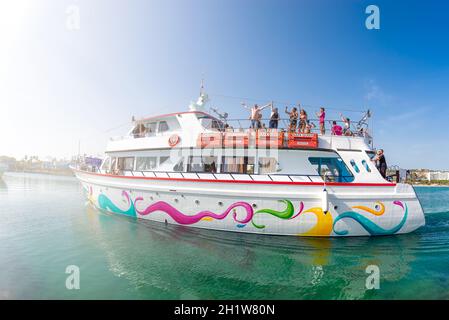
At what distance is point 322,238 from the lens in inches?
312

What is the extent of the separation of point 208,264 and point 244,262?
1.04 meters

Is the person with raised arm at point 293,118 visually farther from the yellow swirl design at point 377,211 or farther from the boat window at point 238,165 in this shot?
the yellow swirl design at point 377,211

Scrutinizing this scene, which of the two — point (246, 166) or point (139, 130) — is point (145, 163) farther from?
point (246, 166)

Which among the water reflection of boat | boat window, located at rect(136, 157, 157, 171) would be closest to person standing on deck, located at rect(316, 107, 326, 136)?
the water reflection of boat

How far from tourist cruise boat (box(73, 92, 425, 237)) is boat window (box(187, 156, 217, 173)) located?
1.8 inches

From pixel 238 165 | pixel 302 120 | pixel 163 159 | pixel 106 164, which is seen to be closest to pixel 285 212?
pixel 238 165

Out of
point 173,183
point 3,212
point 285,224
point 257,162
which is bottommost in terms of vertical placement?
point 3,212

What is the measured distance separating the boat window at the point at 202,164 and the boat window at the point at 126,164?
3.97 meters

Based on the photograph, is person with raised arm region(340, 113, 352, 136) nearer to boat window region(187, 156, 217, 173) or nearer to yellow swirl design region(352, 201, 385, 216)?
yellow swirl design region(352, 201, 385, 216)

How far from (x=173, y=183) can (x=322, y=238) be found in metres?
6.05
